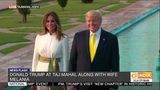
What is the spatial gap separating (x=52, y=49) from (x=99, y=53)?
0.61 meters

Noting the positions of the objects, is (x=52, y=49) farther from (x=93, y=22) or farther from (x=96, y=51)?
(x=93, y=22)

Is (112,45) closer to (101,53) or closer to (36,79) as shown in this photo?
(101,53)

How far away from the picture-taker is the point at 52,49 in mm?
5543

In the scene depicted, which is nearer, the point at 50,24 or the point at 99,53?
the point at 99,53

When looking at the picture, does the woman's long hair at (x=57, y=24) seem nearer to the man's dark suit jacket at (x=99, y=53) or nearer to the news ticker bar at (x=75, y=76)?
the man's dark suit jacket at (x=99, y=53)

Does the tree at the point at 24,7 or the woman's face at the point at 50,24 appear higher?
the woman's face at the point at 50,24

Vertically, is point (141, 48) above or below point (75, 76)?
below

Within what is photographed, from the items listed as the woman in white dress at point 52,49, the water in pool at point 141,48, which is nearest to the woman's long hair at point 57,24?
the woman in white dress at point 52,49

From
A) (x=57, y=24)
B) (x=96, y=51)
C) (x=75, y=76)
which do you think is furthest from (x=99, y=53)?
(x=57, y=24)

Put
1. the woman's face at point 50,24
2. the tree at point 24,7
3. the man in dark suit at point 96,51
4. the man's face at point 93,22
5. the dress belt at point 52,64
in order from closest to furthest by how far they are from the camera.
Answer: the man's face at point 93,22
the man in dark suit at point 96,51
the woman's face at point 50,24
the dress belt at point 52,64
the tree at point 24,7

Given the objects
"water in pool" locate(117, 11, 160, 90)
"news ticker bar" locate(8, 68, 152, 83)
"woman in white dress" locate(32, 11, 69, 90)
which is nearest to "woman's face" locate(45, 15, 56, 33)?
"woman in white dress" locate(32, 11, 69, 90)

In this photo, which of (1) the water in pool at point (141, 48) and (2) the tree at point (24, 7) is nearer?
(1) the water in pool at point (141, 48)

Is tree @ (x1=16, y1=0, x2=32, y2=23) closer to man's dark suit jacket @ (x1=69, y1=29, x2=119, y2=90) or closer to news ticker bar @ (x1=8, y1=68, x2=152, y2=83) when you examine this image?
news ticker bar @ (x1=8, y1=68, x2=152, y2=83)

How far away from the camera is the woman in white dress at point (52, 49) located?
5488 millimetres
